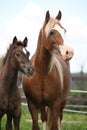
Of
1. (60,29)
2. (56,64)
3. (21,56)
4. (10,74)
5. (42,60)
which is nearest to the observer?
(21,56)

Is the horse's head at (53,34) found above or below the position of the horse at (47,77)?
above

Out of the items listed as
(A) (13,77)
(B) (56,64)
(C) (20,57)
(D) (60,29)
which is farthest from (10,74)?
(D) (60,29)

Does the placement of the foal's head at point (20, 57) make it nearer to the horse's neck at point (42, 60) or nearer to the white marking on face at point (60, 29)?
the horse's neck at point (42, 60)

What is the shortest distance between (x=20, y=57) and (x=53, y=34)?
78cm

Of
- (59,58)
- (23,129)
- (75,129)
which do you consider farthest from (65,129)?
(59,58)

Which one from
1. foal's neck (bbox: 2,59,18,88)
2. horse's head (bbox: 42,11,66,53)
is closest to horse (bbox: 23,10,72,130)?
horse's head (bbox: 42,11,66,53)

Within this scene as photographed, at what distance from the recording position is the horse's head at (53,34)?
7.91 meters

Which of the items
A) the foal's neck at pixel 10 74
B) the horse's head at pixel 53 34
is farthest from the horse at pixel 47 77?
the foal's neck at pixel 10 74

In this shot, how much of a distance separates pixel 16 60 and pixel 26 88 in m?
0.76

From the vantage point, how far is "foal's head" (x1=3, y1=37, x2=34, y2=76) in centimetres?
745

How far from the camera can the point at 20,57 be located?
297 inches

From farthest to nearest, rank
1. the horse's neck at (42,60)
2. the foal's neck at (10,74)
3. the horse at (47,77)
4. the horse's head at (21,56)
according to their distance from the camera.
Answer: the horse's neck at (42,60)
the horse at (47,77)
the foal's neck at (10,74)
the horse's head at (21,56)

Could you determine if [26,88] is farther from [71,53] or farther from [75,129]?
[75,129]

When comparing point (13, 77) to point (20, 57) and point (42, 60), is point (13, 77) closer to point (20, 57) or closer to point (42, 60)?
point (20, 57)
